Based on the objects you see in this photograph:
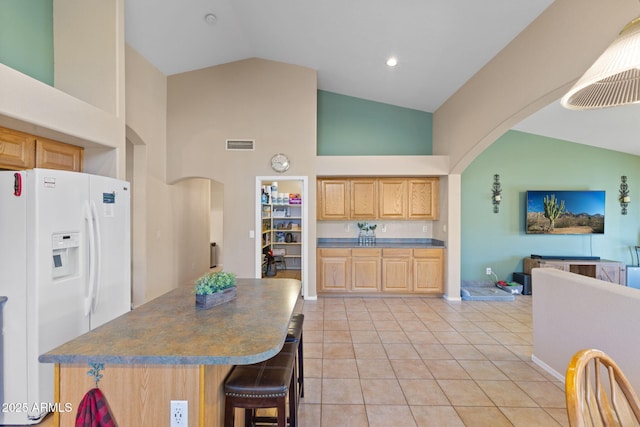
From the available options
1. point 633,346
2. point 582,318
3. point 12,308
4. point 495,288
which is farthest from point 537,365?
point 12,308

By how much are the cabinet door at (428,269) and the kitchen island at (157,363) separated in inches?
169

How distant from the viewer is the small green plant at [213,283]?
1.83 metres

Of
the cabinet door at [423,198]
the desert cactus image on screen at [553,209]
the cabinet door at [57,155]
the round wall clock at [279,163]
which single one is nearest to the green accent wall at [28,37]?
the cabinet door at [57,155]

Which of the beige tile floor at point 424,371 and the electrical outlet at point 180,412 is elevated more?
the electrical outlet at point 180,412

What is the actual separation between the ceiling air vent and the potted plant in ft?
11.6

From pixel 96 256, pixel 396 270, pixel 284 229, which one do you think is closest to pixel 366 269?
pixel 396 270

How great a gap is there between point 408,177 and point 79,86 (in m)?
4.81

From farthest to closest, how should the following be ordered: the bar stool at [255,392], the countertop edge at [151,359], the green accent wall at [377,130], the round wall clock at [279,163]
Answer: the green accent wall at [377,130]
the round wall clock at [279,163]
the bar stool at [255,392]
the countertop edge at [151,359]

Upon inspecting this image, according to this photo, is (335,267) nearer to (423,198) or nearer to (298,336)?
(423,198)

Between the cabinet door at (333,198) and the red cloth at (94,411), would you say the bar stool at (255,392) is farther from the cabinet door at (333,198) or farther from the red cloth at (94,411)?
the cabinet door at (333,198)

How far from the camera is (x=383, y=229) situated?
19.5 ft

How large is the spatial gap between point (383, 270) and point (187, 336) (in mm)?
Answer: 4325

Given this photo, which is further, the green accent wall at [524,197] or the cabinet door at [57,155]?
the green accent wall at [524,197]

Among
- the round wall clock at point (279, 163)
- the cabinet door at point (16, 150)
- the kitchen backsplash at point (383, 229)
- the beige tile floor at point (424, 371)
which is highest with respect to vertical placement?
the round wall clock at point (279, 163)
